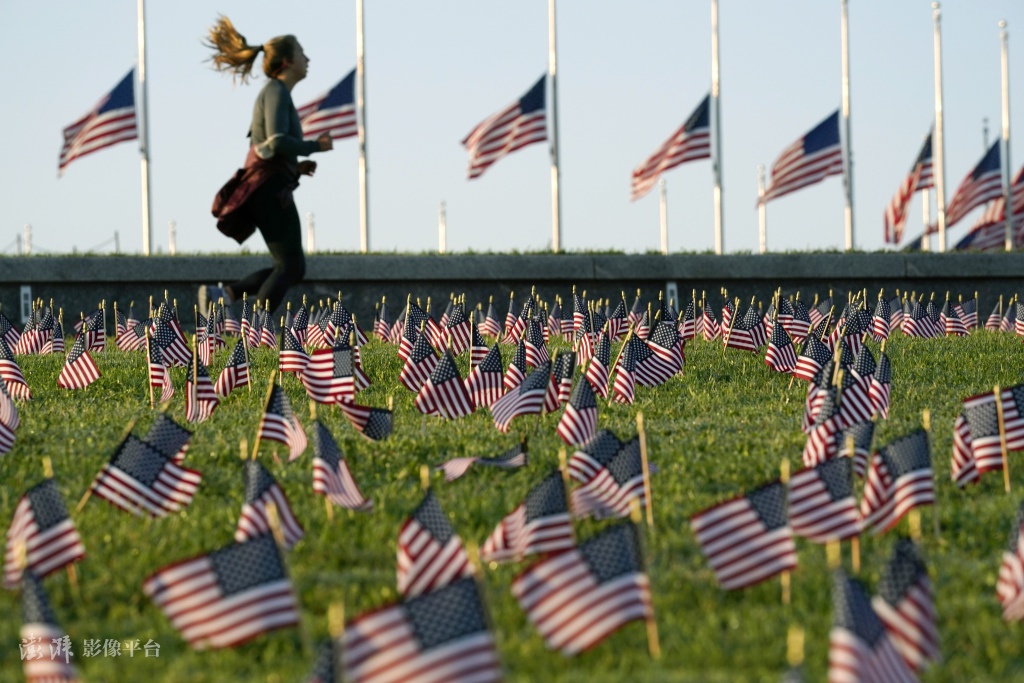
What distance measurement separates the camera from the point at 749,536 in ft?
16.2

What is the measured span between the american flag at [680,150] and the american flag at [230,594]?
2056 cm

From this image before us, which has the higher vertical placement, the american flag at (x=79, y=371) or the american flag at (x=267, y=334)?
the american flag at (x=267, y=334)

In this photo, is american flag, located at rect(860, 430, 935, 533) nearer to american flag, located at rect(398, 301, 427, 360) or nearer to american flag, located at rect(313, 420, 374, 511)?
american flag, located at rect(313, 420, 374, 511)

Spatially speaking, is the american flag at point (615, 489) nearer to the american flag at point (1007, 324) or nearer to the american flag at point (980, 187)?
the american flag at point (1007, 324)

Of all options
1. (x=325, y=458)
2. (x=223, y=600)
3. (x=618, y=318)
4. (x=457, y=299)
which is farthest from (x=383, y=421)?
(x=457, y=299)

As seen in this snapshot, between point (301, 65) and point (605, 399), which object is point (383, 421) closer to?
point (605, 399)

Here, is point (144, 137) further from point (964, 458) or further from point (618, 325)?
point (964, 458)

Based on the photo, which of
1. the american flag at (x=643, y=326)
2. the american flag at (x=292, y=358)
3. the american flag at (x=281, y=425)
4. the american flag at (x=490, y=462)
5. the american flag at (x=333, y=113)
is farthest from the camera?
the american flag at (x=333, y=113)

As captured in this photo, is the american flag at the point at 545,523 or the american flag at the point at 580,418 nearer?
the american flag at the point at 545,523

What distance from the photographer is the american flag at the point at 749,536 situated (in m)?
4.93

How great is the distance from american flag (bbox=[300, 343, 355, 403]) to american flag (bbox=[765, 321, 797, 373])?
372cm

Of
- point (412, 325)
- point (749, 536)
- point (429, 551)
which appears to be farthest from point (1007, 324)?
point (429, 551)

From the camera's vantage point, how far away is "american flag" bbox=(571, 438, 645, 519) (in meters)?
6.29

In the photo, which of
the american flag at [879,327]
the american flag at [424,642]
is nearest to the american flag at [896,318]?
the american flag at [879,327]
